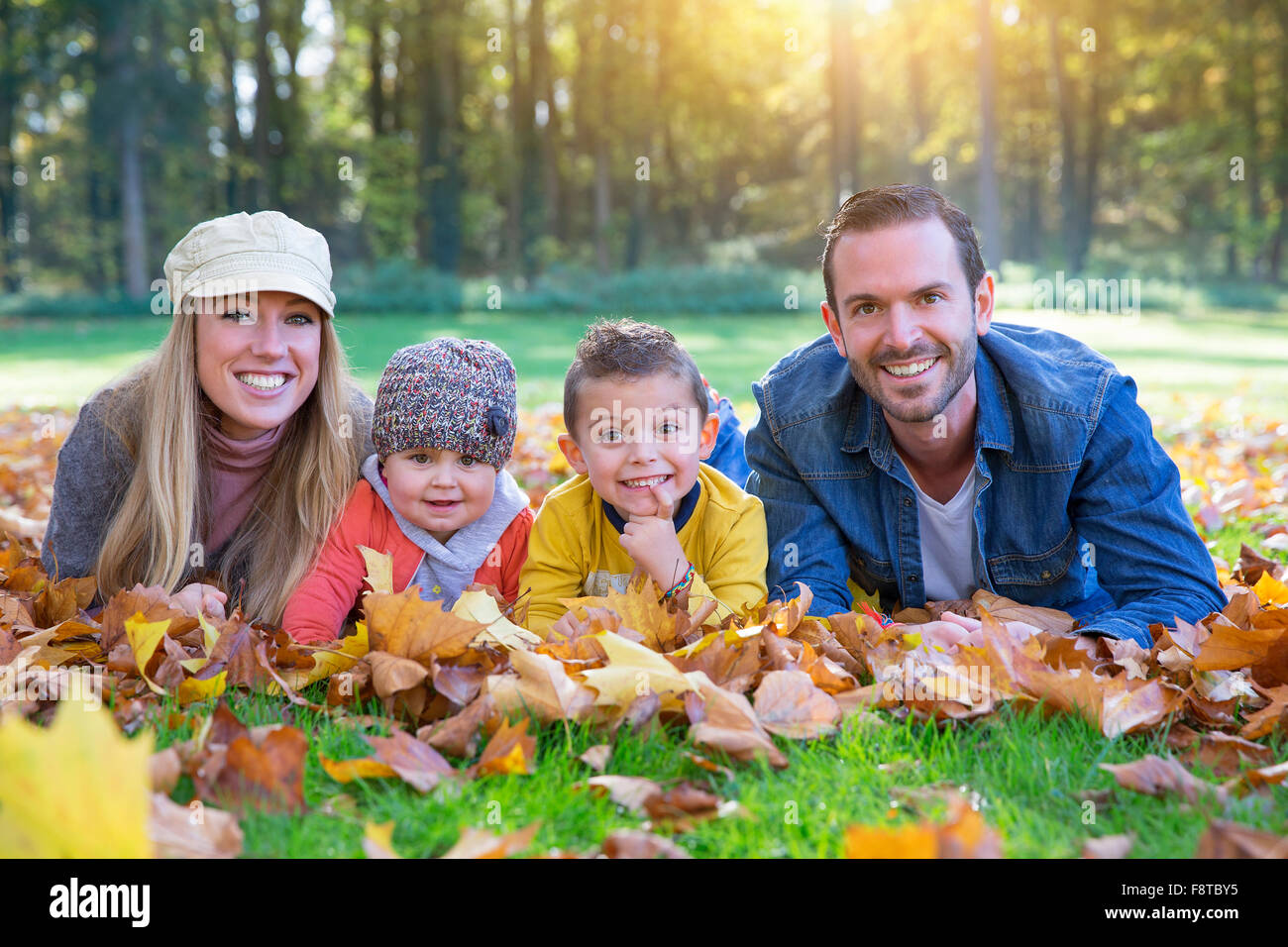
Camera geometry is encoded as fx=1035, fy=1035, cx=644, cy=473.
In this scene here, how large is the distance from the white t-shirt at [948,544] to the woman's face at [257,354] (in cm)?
195

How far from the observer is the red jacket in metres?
2.88

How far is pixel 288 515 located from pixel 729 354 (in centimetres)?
1177

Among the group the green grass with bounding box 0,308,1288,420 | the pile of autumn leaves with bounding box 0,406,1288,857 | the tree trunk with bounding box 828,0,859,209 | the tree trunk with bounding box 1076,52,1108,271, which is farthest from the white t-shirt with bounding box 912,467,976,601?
the tree trunk with bounding box 1076,52,1108,271

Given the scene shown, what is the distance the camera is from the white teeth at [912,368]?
284 cm

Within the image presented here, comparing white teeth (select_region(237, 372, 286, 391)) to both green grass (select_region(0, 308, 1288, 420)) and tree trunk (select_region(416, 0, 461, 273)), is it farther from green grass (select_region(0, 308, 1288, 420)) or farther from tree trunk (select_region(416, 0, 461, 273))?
tree trunk (select_region(416, 0, 461, 273))

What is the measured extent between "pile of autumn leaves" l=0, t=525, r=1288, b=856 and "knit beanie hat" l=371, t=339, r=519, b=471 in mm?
538

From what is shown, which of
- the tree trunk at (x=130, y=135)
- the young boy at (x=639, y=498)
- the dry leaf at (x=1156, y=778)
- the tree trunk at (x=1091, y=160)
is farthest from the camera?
the tree trunk at (x=1091, y=160)

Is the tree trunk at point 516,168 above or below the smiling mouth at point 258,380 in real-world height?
above

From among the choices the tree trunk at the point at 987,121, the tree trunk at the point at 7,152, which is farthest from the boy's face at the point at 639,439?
Answer: the tree trunk at the point at 7,152

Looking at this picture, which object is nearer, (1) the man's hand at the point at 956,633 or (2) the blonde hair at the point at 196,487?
(1) the man's hand at the point at 956,633

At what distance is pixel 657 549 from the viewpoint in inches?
115

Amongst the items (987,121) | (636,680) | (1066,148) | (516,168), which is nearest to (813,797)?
(636,680)

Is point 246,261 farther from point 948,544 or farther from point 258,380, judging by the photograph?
point 948,544

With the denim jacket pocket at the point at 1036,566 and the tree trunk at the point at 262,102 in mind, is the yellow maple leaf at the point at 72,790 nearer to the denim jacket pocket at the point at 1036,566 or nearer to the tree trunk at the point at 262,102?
the denim jacket pocket at the point at 1036,566
